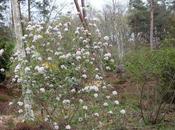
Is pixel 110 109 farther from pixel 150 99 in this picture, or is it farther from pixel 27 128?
pixel 150 99

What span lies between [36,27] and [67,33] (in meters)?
0.62

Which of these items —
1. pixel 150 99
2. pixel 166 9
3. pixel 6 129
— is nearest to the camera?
pixel 6 129

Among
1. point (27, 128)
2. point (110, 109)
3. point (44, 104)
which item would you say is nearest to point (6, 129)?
point (27, 128)

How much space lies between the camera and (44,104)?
8.92m

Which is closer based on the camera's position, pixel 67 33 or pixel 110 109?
pixel 67 33

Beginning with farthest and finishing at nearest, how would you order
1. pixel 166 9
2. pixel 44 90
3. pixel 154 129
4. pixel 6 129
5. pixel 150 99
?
pixel 166 9 < pixel 150 99 < pixel 154 129 < pixel 6 129 < pixel 44 90

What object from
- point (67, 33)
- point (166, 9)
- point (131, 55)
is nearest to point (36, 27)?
point (67, 33)

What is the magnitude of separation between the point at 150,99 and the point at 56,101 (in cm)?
444

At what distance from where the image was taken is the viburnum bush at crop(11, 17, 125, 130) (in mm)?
8391

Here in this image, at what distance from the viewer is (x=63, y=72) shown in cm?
850

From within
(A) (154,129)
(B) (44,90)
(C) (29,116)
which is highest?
(B) (44,90)

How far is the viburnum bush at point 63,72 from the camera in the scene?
8391 millimetres

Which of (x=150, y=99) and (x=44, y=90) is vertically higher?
(x=44, y=90)

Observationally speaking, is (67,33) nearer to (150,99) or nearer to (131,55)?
(131,55)
